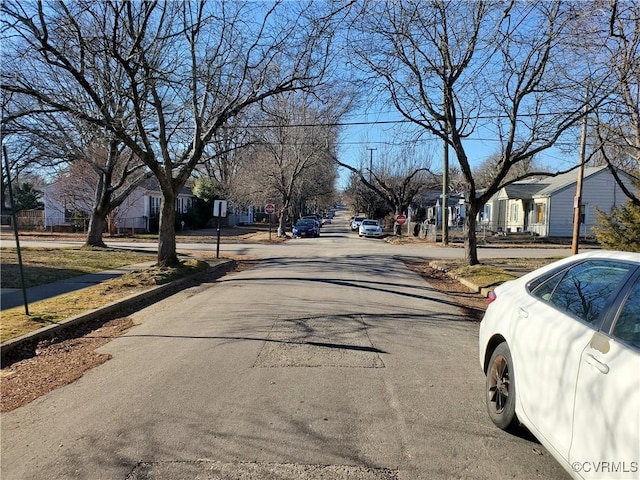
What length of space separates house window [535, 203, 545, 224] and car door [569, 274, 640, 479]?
40416mm

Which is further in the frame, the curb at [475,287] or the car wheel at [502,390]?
the curb at [475,287]

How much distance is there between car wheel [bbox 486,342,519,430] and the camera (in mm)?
3949

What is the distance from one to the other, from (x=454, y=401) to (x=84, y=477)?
10.6 feet

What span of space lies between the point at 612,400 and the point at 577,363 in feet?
1.39

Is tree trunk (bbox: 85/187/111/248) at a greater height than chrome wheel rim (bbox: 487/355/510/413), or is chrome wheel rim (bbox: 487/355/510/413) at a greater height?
tree trunk (bbox: 85/187/111/248)

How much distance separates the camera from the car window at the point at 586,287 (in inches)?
127

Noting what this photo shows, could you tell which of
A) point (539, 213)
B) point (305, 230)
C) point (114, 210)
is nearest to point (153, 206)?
point (114, 210)

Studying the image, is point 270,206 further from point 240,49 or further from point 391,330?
point 391,330

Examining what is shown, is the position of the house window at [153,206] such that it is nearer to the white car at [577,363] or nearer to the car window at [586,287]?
the white car at [577,363]

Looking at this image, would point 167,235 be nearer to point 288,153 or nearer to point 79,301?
point 79,301

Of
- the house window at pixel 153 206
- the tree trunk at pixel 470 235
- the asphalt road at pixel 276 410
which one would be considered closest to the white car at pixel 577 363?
the asphalt road at pixel 276 410

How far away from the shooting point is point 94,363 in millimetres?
6285

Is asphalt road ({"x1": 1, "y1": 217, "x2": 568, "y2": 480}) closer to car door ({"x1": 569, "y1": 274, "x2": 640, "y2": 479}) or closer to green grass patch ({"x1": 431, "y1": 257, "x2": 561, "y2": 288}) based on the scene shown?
car door ({"x1": 569, "y1": 274, "x2": 640, "y2": 479})

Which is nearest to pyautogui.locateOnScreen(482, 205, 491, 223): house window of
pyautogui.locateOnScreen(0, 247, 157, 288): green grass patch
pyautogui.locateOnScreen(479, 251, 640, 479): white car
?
pyautogui.locateOnScreen(0, 247, 157, 288): green grass patch
